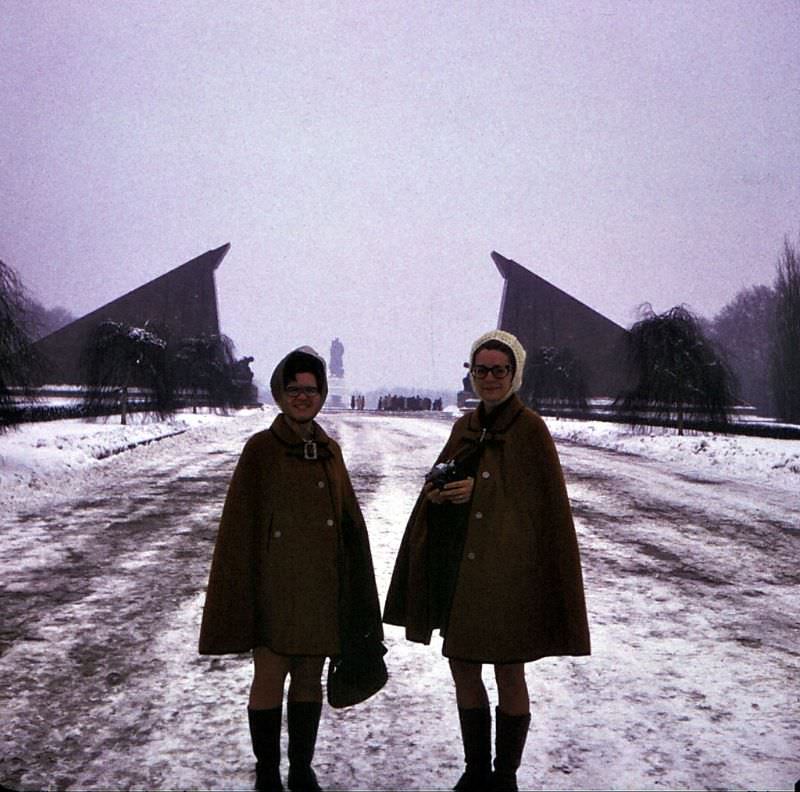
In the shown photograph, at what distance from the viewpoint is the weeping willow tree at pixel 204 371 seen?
106 feet

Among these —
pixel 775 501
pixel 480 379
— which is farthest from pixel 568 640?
pixel 775 501

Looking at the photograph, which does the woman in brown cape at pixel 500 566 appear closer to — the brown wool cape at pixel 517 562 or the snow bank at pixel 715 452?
the brown wool cape at pixel 517 562

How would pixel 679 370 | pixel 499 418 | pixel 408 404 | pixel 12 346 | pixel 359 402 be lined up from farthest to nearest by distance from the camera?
pixel 359 402 < pixel 408 404 < pixel 679 370 < pixel 12 346 < pixel 499 418

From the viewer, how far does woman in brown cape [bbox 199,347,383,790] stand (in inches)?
95.0

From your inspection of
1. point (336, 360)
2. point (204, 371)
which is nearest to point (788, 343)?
point (204, 371)

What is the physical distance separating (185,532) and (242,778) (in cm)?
477

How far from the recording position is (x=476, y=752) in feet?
7.97

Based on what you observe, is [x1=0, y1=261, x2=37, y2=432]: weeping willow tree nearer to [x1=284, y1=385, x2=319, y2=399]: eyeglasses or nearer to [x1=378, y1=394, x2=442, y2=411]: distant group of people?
[x1=284, y1=385, x2=319, y2=399]: eyeglasses

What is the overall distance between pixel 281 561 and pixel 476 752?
3.15ft

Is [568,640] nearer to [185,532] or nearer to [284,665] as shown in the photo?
[284,665]

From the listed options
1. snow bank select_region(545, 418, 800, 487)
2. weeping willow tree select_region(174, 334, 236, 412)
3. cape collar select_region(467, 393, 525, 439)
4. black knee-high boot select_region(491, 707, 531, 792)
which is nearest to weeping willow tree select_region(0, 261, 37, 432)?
cape collar select_region(467, 393, 525, 439)

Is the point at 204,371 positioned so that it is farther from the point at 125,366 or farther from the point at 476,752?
the point at 476,752

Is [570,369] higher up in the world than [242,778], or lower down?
higher up

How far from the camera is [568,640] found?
2.37 meters
